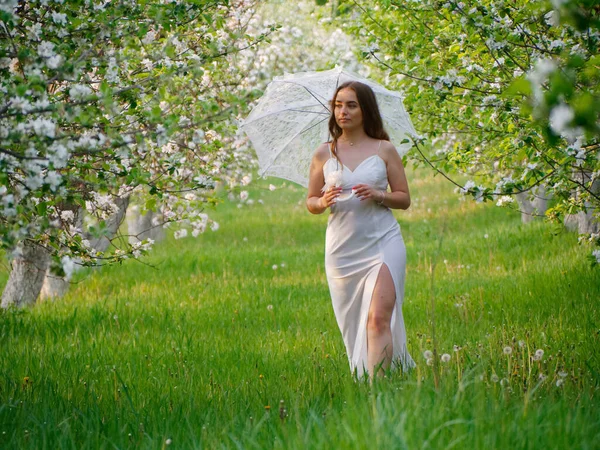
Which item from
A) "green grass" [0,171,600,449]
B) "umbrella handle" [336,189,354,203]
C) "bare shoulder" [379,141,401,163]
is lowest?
"green grass" [0,171,600,449]

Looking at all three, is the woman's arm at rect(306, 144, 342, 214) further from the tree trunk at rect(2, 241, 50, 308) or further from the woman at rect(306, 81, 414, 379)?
the tree trunk at rect(2, 241, 50, 308)

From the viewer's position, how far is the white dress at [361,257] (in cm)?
568

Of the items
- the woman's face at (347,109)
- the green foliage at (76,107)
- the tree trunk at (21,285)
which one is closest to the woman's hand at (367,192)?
the woman's face at (347,109)

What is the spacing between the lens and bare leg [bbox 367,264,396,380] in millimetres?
5516

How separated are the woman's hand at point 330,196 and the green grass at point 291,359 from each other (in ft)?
2.62

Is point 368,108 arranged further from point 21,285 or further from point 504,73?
point 21,285

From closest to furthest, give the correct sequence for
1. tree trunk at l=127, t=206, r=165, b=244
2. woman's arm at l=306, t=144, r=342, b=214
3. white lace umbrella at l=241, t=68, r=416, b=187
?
woman's arm at l=306, t=144, r=342, b=214, white lace umbrella at l=241, t=68, r=416, b=187, tree trunk at l=127, t=206, r=165, b=244

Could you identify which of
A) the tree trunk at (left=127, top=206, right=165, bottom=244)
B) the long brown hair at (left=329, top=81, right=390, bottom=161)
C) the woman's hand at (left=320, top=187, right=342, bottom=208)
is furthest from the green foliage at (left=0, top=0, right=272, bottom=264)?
the tree trunk at (left=127, top=206, right=165, bottom=244)

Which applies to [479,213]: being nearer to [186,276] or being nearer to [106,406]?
[186,276]

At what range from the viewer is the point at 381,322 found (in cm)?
557

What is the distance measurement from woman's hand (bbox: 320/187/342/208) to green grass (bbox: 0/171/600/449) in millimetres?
800

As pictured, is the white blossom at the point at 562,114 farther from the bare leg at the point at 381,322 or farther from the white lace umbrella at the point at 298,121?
the white lace umbrella at the point at 298,121

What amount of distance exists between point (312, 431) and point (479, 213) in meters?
14.3

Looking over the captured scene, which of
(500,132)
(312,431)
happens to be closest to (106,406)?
(312,431)
